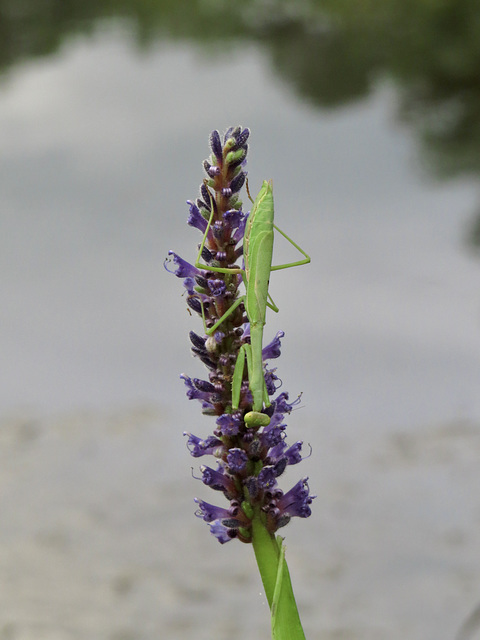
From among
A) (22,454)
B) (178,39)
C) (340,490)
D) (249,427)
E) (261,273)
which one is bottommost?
(249,427)

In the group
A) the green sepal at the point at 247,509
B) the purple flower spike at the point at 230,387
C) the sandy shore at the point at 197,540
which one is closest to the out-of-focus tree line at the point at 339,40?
the sandy shore at the point at 197,540

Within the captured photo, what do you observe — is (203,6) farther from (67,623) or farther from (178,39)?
(67,623)

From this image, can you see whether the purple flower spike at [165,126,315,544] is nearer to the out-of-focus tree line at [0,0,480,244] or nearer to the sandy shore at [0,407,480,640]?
the sandy shore at [0,407,480,640]

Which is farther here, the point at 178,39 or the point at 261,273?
the point at 178,39

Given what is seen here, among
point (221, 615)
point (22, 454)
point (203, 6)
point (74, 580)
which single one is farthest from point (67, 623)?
point (203, 6)

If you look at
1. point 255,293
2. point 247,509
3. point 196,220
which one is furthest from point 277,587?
point 196,220

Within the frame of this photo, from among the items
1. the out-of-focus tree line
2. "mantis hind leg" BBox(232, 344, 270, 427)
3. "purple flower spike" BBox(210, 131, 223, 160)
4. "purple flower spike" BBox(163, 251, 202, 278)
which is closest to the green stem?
"mantis hind leg" BBox(232, 344, 270, 427)

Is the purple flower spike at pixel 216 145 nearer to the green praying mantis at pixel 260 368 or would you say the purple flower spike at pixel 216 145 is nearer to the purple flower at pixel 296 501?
the green praying mantis at pixel 260 368
